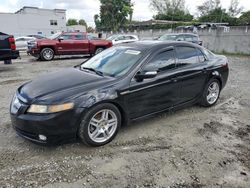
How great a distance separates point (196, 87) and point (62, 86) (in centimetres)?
267

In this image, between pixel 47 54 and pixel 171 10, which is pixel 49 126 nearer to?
pixel 47 54

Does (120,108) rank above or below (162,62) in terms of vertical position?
below

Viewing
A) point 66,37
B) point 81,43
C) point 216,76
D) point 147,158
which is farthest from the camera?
point 81,43

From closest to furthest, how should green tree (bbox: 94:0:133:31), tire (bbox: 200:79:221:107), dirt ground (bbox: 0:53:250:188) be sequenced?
dirt ground (bbox: 0:53:250:188) < tire (bbox: 200:79:221:107) < green tree (bbox: 94:0:133:31)

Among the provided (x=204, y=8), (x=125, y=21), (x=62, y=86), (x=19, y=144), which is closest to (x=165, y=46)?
(x=62, y=86)

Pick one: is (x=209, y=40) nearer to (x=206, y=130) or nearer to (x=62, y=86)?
(x=206, y=130)

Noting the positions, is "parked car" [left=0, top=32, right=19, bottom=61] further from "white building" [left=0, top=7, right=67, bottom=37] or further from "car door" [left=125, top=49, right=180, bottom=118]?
"white building" [left=0, top=7, right=67, bottom=37]

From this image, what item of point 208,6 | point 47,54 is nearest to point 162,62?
point 47,54

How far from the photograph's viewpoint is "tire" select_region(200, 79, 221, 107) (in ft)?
16.8

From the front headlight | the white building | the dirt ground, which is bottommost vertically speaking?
the dirt ground

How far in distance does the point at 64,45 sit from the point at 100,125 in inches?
430

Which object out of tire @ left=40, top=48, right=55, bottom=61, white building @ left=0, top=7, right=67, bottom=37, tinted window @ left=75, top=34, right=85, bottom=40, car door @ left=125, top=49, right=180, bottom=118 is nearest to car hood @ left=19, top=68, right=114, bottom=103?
car door @ left=125, top=49, right=180, bottom=118

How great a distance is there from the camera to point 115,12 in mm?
53062

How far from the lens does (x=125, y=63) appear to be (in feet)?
13.4
